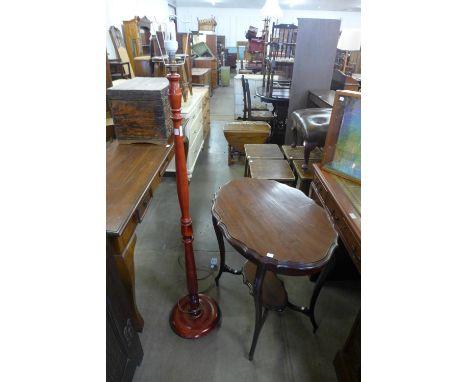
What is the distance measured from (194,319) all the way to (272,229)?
81 centimetres

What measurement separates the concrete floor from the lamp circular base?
39mm

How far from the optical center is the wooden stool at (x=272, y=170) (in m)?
2.30

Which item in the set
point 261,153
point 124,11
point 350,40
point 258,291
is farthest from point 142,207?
point 124,11

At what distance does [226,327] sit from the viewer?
61.2 inches

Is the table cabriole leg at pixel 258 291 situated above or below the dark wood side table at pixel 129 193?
below

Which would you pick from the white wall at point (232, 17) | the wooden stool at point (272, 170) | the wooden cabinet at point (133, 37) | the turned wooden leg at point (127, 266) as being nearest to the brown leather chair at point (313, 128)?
the wooden stool at point (272, 170)

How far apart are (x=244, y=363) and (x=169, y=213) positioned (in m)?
1.56

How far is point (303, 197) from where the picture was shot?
56.9 inches

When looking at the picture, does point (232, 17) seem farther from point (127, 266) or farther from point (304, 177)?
point (127, 266)

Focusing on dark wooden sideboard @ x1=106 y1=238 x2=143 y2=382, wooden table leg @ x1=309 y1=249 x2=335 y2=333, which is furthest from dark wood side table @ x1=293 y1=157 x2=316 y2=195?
dark wooden sideboard @ x1=106 y1=238 x2=143 y2=382

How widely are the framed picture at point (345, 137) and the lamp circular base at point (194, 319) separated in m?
1.15

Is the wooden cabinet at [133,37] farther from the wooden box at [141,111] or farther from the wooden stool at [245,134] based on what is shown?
the wooden box at [141,111]
